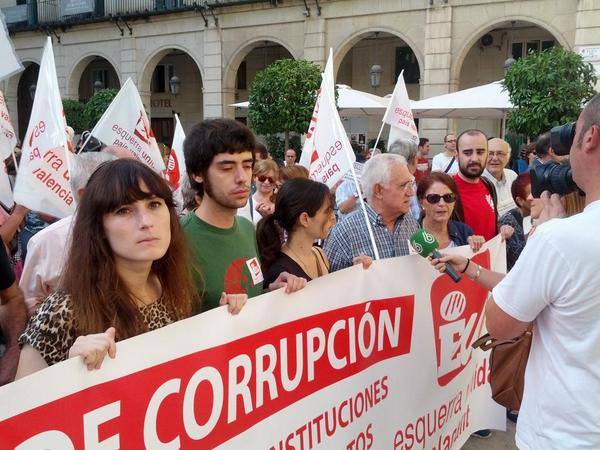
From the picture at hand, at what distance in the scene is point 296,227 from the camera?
10.2 ft

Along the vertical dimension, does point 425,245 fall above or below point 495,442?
above

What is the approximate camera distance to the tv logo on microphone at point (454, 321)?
312 centimetres

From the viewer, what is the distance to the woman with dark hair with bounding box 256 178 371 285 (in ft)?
10.1

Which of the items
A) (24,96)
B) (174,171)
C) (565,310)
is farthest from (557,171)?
(24,96)

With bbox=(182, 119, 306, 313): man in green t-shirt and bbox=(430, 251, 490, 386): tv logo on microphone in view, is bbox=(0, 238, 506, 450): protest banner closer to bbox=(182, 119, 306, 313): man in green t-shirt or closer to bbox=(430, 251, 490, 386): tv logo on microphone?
bbox=(430, 251, 490, 386): tv logo on microphone

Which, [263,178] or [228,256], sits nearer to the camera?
[228,256]

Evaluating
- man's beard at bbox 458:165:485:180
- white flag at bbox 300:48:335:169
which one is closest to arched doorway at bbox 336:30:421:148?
white flag at bbox 300:48:335:169

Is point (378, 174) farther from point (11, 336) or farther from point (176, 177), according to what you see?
point (176, 177)

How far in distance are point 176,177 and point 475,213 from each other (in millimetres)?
3368

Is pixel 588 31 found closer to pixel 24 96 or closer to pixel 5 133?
pixel 5 133

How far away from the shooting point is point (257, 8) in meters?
19.4

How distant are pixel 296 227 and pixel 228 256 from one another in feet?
2.11

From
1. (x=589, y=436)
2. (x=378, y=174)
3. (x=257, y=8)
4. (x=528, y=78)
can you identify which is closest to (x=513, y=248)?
(x=378, y=174)

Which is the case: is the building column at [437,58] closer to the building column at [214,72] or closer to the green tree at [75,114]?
the building column at [214,72]
